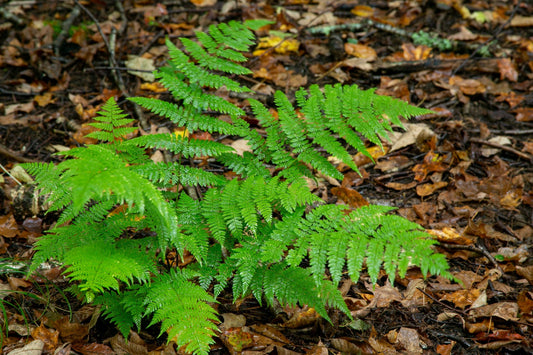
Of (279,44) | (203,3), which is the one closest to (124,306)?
(279,44)

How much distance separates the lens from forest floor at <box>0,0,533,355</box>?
9.07 ft

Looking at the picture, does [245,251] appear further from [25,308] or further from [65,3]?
[65,3]

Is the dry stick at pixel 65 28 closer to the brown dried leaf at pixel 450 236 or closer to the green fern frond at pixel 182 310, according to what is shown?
the green fern frond at pixel 182 310

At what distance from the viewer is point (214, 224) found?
2.57m

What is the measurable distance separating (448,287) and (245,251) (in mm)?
1664

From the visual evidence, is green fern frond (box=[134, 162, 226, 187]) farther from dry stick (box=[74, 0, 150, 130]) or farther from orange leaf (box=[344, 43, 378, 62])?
orange leaf (box=[344, 43, 378, 62])

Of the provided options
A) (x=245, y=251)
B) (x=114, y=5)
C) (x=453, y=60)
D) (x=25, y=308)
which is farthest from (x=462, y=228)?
(x=114, y=5)

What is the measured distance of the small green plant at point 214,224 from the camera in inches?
83.5

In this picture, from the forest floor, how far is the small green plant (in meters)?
0.38

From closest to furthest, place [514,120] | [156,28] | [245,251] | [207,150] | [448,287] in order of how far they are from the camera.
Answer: [245,251]
[207,150]
[448,287]
[514,120]
[156,28]

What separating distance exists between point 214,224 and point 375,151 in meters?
2.26

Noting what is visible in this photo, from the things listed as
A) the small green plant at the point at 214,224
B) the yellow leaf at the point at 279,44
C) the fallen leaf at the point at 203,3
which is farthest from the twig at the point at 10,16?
the small green plant at the point at 214,224

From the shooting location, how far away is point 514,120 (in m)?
4.62

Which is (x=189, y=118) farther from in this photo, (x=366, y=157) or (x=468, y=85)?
(x=468, y=85)
